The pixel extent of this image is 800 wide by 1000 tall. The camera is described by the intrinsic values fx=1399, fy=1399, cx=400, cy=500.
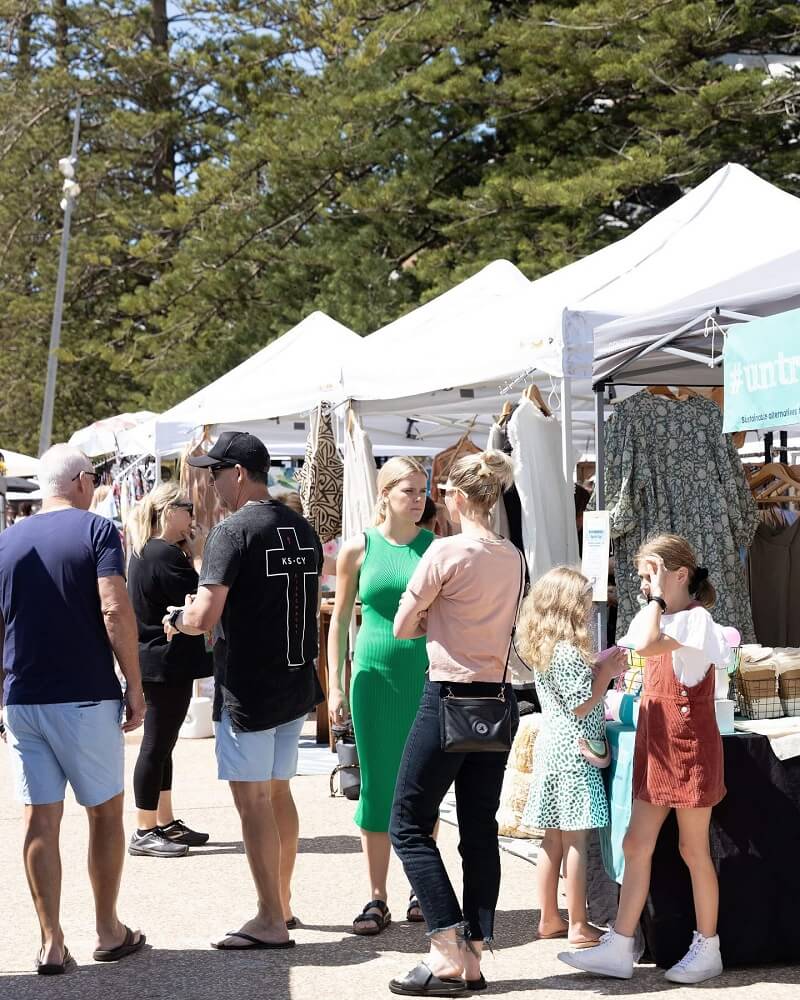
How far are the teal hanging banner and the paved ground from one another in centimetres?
208

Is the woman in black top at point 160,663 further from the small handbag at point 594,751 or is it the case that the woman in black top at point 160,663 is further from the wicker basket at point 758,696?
the wicker basket at point 758,696

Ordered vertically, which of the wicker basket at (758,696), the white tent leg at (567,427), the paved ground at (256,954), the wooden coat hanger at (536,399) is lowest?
the paved ground at (256,954)

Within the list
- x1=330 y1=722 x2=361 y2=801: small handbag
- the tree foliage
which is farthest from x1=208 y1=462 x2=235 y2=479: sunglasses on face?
the tree foliage

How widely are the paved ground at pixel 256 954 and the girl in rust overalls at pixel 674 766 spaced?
119 millimetres

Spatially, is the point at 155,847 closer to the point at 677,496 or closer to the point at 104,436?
the point at 677,496

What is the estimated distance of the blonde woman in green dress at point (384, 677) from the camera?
211 inches

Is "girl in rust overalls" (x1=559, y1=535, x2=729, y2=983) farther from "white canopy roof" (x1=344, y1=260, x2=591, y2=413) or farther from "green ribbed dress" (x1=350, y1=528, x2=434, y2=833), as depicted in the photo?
"white canopy roof" (x1=344, y1=260, x2=591, y2=413)

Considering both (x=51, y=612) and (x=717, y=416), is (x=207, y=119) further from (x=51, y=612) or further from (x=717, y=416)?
(x=51, y=612)

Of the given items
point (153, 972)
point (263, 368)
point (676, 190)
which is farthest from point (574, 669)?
point (676, 190)

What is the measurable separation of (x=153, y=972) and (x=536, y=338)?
329 cm

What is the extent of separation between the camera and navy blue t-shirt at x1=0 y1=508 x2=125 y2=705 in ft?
16.0

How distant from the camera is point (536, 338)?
6.55 meters

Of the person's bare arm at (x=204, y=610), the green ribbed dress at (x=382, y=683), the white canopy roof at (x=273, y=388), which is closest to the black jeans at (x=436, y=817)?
the green ribbed dress at (x=382, y=683)

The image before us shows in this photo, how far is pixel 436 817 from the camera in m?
4.69
